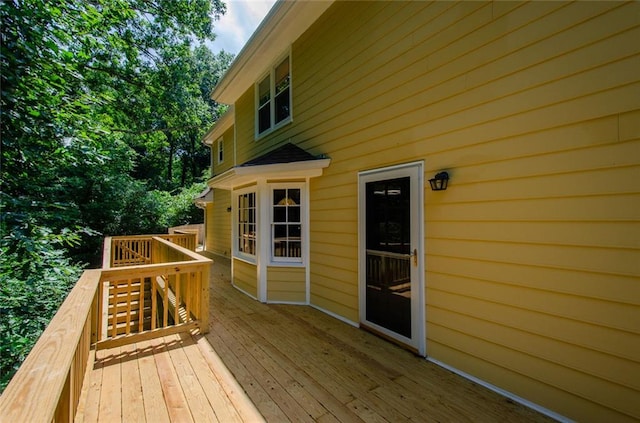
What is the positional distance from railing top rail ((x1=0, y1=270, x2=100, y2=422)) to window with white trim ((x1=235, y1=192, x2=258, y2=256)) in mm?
3504

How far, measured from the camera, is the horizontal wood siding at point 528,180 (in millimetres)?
1876

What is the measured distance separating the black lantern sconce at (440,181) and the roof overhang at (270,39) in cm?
349

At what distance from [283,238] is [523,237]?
3614 millimetres

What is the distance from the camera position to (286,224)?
4.98m


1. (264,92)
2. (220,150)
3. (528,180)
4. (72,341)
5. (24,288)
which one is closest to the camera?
(72,341)

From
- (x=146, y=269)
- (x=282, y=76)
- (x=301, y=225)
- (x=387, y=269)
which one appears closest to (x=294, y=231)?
(x=301, y=225)

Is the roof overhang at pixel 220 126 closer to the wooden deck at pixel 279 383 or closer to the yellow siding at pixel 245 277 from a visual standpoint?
the yellow siding at pixel 245 277

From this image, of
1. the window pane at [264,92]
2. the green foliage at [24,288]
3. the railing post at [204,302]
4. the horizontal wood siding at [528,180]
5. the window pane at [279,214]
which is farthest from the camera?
the window pane at [264,92]

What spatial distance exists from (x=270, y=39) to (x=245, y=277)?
4696 mm

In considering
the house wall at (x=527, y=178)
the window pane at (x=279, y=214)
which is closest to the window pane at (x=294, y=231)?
the window pane at (x=279, y=214)

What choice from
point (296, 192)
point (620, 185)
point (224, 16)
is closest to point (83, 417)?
point (296, 192)

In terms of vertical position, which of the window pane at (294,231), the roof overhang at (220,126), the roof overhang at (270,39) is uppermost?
the roof overhang at (220,126)

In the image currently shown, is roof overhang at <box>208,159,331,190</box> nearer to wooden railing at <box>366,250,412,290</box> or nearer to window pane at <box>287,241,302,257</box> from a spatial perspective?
window pane at <box>287,241,302,257</box>

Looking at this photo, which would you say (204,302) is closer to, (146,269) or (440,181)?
(146,269)
